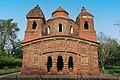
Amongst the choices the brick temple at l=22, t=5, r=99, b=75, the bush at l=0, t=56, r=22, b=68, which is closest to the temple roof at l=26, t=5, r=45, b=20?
the brick temple at l=22, t=5, r=99, b=75

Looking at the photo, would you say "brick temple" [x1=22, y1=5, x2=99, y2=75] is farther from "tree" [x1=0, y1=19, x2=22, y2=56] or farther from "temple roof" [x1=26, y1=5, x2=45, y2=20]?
"tree" [x1=0, y1=19, x2=22, y2=56]

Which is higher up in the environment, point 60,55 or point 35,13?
point 35,13

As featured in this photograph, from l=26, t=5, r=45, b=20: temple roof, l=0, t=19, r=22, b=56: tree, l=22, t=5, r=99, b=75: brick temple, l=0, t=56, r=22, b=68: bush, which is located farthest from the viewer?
l=0, t=19, r=22, b=56: tree

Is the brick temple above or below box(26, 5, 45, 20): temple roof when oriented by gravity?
below

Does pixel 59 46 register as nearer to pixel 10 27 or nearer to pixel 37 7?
pixel 37 7

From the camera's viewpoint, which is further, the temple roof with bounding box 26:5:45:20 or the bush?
the bush

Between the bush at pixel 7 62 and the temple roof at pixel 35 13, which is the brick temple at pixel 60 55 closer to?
the temple roof at pixel 35 13

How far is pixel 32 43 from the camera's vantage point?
2231 cm

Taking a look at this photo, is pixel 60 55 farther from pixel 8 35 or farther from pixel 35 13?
pixel 8 35

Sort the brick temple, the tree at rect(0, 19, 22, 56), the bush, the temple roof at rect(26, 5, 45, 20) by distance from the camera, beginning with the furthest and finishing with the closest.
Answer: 1. the tree at rect(0, 19, 22, 56)
2. the bush
3. the temple roof at rect(26, 5, 45, 20)
4. the brick temple

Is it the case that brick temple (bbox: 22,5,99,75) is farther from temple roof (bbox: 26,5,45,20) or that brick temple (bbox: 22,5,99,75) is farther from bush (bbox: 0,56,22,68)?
bush (bbox: 0,56,22,68)

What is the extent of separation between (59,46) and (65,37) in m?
1.47

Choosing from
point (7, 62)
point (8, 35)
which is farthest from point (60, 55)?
point (8, 35)

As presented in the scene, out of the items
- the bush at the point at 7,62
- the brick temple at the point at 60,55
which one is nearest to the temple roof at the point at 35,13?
the brick temple at the point at 60,55
